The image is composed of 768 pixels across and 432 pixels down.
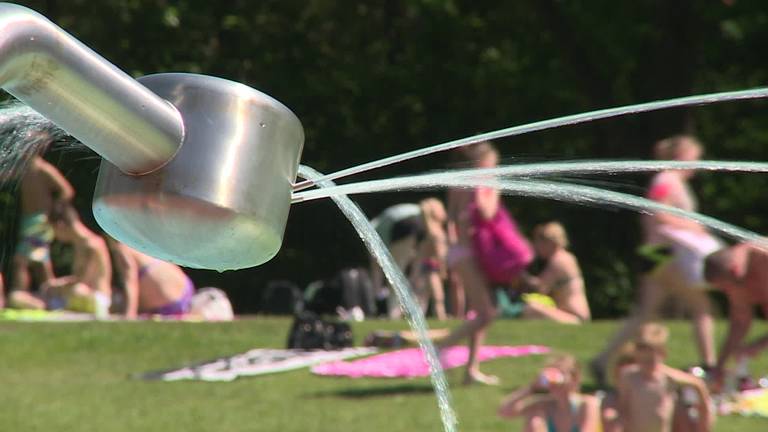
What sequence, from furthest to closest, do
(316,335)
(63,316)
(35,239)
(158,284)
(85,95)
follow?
(35,239)
(158,284)
(63,316)
(316,335)
(85,95)

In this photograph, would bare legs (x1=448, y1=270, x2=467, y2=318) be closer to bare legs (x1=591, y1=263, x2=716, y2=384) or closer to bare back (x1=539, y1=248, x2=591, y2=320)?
bare back (x1=539, y1=248, x2=591, y2=320)

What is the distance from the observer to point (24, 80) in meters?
1.01

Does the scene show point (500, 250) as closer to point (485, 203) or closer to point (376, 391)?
point (485, 203)

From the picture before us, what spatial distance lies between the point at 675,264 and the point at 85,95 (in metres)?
7.16

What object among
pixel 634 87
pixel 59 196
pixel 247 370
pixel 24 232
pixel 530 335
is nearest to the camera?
pixel 247 370

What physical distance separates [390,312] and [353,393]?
5046 millimetres

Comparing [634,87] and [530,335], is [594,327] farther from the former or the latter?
[634,87]

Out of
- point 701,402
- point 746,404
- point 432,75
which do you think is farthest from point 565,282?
point 432,75

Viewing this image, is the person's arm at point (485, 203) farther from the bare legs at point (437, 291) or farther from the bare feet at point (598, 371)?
the bare legs at point (437, 291)

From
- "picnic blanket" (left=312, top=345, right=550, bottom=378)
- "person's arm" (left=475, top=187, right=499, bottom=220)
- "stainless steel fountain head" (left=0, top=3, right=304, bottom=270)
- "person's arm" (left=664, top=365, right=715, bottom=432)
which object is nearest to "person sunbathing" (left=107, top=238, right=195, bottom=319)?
"picnic blanket" (left=312, top=345, right=550, bottom=378)

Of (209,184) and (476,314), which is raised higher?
(476,314)

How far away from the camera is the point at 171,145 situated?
1.09 m

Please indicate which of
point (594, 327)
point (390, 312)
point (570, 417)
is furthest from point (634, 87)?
point (570, 417)

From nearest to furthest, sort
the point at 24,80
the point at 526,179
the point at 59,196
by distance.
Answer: the point at 24,80
the point at 526,179
the point at 59,196
